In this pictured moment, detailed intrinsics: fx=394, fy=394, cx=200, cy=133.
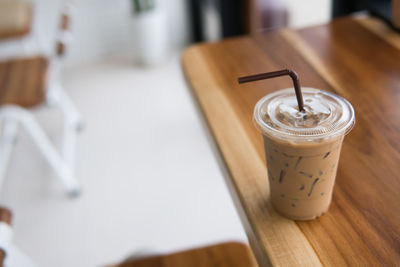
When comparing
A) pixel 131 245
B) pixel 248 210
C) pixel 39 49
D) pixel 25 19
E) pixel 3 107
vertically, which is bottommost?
pixel 131 245

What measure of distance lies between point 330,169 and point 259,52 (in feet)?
1.55

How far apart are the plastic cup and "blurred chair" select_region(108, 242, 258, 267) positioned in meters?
0.29

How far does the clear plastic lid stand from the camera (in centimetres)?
47

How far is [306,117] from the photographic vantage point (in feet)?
1.59

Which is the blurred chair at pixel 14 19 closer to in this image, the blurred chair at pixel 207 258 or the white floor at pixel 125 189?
the white floor at pixel 125 189

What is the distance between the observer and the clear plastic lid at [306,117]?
0.47 metres

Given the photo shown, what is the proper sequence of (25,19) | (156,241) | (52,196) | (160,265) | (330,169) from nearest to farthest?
(330,169) < (160,265) < (156,241) < (52,196) < (25,19)

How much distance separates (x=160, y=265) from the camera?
0.81m

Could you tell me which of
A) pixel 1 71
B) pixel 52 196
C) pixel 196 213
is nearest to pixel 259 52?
pixel 196 213

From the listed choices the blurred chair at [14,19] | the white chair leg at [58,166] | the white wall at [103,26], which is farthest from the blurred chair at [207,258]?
the white wall at [103,26]

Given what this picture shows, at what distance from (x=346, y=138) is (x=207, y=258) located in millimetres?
374

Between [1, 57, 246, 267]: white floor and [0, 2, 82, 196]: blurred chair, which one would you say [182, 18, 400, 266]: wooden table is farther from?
[0, 2, 82, 196]: blurred chair

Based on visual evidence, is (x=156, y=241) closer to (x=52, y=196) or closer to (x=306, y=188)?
(x=52, y=196)

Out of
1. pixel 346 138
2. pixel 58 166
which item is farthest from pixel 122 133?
pixel 346 138
